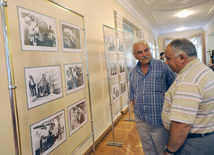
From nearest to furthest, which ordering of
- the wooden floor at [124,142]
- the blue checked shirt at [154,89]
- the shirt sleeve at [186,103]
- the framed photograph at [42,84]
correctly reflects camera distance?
the shirt sleeve at [186,103], the framed photograph at [42,84], the blue checked shirt at [154,89], the wooden floor at [124,142]

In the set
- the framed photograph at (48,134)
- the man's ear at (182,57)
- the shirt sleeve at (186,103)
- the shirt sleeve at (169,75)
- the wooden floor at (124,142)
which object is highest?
the man's ear at (182,57)

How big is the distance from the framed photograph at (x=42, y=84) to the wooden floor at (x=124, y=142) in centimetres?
195

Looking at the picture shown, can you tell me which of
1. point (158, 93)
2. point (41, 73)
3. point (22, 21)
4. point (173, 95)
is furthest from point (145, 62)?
point (22, 21)

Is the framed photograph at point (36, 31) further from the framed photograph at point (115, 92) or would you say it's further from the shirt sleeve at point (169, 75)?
the framed photograph at point (115, 92)

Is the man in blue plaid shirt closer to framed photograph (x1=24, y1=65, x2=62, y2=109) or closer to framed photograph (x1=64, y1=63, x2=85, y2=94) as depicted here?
framed photograph (x1=64, y1=63, x2=85, y2=94)

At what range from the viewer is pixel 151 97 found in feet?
6.53

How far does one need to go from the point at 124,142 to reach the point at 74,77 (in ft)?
6.94

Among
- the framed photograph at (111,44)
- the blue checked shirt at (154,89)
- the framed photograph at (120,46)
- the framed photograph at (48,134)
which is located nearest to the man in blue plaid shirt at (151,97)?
the blue checked shirt at (154,89)

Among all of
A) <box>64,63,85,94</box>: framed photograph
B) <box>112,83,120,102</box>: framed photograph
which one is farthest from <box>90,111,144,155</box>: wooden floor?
<box>64,63,85,94</box>: framed photograph

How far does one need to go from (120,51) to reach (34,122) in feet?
8.94

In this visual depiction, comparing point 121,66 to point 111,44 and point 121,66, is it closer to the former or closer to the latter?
point 121,66

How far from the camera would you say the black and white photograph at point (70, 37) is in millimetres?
1811

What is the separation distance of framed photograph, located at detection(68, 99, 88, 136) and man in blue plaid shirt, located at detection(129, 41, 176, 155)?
2.27 feet

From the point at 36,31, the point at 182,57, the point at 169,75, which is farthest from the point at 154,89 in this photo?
the point at 36,31
